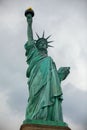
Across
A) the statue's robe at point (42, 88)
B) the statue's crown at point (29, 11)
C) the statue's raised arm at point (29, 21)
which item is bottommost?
the statue's robe at point (42, 88)

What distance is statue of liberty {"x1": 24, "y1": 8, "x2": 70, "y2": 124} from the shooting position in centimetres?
1468

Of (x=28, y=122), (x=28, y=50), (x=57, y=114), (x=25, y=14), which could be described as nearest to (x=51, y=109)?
(x=57, y=114)

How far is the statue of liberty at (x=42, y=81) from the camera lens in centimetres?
1468

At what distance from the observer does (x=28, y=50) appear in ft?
54.6

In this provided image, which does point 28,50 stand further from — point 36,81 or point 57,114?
point 57,114

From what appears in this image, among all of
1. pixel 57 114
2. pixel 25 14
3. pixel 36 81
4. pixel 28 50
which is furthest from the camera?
pixel 25 14

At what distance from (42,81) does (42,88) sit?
0.34 meters

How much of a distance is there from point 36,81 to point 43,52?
2.09 meters

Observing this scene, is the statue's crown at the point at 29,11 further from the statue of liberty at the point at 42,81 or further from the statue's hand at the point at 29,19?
the statue's hand at the point at 29,19

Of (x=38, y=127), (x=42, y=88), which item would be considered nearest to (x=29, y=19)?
(x=42, y=88)

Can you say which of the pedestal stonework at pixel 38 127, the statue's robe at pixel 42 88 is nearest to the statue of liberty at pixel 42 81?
the statue's robe at pixel 42 88

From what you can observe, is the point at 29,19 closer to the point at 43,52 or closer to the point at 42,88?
the point at 43,52

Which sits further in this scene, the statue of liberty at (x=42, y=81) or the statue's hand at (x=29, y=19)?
the statue's hand at (x=29, y=19)

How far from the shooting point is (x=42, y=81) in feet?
51.2
